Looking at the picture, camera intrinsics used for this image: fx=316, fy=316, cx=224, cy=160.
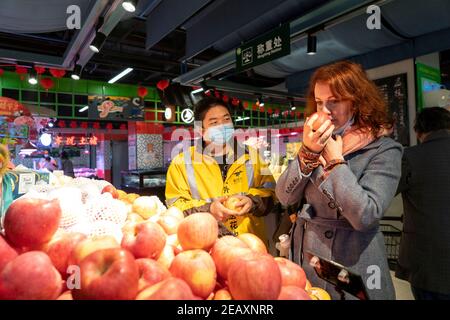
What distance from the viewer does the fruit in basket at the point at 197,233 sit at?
0.97 meters

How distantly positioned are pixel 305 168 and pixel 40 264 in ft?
3.43

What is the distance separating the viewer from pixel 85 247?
2.67 ft

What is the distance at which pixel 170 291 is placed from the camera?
66 cm

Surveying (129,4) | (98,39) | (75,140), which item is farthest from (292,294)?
(75,140)

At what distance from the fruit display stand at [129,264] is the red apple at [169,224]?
87mm

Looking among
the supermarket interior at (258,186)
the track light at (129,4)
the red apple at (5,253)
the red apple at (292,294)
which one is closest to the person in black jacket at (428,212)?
the supermarket interior at (258,186)

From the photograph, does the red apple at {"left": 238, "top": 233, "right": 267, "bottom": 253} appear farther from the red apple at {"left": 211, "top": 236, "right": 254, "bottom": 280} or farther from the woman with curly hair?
the woman with curly hair

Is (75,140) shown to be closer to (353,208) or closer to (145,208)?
(145,208)

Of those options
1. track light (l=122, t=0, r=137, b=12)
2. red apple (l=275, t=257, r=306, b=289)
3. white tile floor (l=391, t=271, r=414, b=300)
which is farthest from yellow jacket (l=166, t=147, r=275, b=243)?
→ white tile floor (l=391, t=271, r=414, b=300)

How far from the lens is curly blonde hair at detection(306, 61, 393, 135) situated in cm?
143

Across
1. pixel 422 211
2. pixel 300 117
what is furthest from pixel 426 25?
pixel 300 117

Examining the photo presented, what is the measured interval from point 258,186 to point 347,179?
3.52ft

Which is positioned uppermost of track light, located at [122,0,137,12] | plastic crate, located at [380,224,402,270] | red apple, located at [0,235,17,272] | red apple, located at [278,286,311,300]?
track light, located at [122,0,137,12]

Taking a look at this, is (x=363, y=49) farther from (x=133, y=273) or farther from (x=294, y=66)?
(x=133, y=273)
